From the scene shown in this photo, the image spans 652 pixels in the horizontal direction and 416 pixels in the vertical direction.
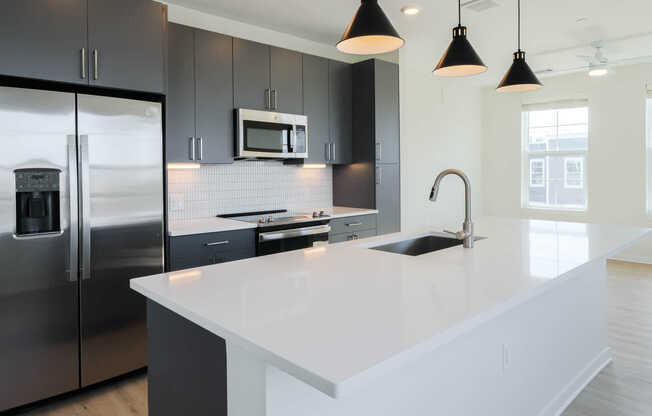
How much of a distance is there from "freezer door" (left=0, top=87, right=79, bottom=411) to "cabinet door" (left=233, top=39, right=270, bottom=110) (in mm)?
1440

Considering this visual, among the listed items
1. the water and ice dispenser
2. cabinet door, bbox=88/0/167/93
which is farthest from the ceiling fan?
the water and ice dispenser

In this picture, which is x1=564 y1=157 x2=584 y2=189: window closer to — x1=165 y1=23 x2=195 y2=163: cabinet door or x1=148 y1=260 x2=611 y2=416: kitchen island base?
x1=148 y1=260 x2=611 y2=416: kitchen island base

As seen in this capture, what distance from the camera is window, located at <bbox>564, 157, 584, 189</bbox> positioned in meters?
6.41

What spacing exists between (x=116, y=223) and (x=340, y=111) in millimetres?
2546

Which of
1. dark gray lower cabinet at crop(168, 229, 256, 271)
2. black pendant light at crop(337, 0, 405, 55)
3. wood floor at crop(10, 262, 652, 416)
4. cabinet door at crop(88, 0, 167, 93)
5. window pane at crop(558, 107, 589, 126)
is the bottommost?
wood floor at crop(10, 262, 652, 416)

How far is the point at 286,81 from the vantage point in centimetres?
395

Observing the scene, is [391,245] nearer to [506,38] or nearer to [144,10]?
[144,10]

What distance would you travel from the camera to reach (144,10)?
2.71m

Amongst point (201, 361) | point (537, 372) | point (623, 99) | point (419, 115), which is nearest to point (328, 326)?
point (201, 361)

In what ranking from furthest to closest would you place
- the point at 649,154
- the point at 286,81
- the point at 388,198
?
the point at 649,154, the point at 388,198, the point at 286,81

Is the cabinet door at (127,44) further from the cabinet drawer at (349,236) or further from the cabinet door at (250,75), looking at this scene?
the cabinet drawer at (349,236)

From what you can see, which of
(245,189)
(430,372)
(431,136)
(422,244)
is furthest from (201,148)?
(431,136)

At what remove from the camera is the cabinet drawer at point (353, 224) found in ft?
13.2

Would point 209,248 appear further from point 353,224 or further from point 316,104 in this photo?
point 316,104
